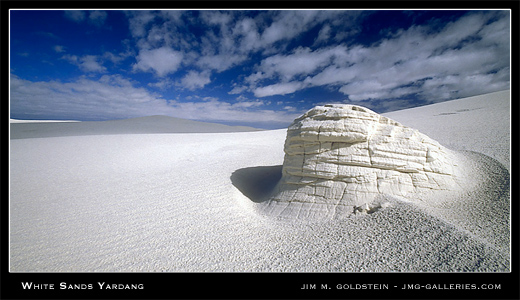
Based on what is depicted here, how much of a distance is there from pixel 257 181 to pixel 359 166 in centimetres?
394

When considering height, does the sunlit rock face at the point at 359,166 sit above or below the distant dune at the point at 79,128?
below

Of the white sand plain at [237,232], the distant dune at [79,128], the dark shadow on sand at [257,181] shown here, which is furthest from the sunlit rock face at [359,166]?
the distant dune at [79,128]

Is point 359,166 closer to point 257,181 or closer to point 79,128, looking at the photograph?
point 257,181

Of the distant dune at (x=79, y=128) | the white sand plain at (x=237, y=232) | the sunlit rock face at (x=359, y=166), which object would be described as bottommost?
the white sand plain at (x=237, y=232)

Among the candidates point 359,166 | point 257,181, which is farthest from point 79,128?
point 359,166

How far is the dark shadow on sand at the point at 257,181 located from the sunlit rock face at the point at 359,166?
1.39 meters

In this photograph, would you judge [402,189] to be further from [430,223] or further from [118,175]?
[118,175]

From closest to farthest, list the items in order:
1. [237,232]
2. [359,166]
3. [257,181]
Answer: [237,232] → [359,166] → [257,181]

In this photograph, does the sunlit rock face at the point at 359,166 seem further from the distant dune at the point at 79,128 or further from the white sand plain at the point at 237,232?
the distant dune at the point at 79,128

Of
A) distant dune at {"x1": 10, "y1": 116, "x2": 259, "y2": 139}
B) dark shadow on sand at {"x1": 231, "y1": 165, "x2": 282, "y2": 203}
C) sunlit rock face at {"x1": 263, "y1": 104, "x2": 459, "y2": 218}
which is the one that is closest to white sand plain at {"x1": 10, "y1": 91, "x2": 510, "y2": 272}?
dark shadow on sand at {"x1": 231, "y1": 165, "x2": 282, "y2": 203}

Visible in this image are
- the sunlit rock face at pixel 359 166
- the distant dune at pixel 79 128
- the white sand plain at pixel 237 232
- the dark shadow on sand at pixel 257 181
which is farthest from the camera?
the distant dune at pixel 79 128

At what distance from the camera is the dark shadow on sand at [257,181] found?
5.92 meters

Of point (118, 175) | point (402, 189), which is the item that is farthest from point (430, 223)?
point (118, 175)

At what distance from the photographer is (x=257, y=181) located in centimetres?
707
